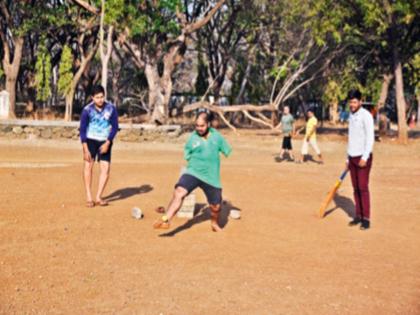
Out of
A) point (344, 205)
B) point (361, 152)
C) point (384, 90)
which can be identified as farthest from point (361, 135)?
point (384, 90)

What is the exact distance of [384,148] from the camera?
22.8 metres

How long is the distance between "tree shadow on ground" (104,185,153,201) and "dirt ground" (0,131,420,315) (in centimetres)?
2

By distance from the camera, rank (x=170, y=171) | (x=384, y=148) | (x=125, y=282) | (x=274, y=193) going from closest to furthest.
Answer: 1. (x=125, y=282)
2. (x=274, y=193)
3. (x=170, y=171)
4. (x=384, y=148)

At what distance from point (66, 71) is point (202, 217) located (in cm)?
2222

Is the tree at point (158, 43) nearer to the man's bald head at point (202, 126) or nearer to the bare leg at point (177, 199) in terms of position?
the man's bald head at point (202, 126)

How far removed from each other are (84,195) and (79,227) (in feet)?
8.01

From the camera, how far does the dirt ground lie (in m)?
Answer: 5.04

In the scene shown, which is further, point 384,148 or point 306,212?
point 384,148

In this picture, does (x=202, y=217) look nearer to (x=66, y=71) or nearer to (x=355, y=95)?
(x=355, y=95)

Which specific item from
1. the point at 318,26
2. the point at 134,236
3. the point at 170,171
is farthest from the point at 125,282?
the point at 318,26

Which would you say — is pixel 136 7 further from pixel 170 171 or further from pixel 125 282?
pixel 125 282

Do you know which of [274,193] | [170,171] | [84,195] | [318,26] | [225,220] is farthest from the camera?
[318,26]

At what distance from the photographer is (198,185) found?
7.38 metres

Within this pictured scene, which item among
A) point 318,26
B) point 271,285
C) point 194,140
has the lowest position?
point 271,285
